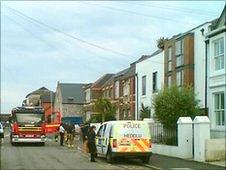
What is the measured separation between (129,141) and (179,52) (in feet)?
54.6

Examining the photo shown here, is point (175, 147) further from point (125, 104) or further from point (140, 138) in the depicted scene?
point (125, 104)

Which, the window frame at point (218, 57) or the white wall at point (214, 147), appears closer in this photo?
the white wall at point (214, 147)

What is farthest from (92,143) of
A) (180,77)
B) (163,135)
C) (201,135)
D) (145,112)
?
(145,112)

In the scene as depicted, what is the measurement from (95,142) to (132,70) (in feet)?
108

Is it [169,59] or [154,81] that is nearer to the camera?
[169,59]

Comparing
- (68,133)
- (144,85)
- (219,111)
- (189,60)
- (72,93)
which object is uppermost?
(72,93)

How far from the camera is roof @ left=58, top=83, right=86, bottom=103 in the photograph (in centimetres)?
10797

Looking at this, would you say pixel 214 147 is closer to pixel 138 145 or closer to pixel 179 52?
pixel 138 145

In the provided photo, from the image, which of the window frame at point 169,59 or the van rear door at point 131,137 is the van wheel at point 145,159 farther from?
the window frame at point 169,59

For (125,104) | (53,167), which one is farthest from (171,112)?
(125,104)

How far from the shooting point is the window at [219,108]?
30745 mm

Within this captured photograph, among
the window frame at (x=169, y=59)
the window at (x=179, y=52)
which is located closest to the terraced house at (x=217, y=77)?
the window at (x=179, y=52)

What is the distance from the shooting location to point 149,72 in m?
49.1

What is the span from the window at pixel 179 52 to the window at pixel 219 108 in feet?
29.6
